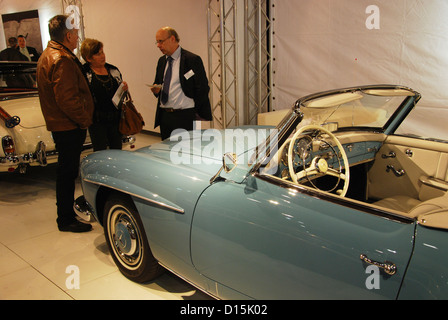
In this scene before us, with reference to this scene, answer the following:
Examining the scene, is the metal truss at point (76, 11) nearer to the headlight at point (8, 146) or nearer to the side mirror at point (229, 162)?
the headlight at point (8, 146)

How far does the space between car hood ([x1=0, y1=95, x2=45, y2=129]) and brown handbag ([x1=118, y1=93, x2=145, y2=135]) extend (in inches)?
42.9

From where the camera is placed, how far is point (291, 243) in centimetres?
175

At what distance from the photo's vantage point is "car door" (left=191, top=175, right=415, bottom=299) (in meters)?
1.56

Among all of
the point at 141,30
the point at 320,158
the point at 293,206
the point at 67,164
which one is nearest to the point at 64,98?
the point at 67,164

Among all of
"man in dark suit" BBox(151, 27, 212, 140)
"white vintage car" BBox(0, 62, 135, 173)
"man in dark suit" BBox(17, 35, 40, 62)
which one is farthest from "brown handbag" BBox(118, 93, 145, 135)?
"man in dark suit" BBox(17, 35, 40, 62)

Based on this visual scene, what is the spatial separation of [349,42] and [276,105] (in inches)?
68.2

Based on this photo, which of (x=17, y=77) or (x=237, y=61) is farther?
(x=237, y=61)

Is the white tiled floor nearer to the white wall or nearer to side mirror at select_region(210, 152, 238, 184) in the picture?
side mirror at select_region(210, 152, 238, 184)

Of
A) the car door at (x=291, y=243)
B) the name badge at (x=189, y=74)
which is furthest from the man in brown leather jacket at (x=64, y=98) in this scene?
the car door at (x=291, y=243)

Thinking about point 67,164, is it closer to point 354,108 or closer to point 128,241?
point 128,241

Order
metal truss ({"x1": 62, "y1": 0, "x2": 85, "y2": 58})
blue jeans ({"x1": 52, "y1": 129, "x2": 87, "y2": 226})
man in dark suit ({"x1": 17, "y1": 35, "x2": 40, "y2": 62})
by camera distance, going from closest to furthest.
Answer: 1. blue jeans ({"x1": 52, "y1": 129, "x2": 87, "y2": 226})
2. man in dark suit ({"x1": 17, "y1": 35, "x2": 40, "y2": 62})
3. metal truss ({"x1": 62, "y1": 0, "x2": 85, "y2": 58})

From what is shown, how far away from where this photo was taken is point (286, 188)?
1.93 meters

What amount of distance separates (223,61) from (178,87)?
96.5 inches

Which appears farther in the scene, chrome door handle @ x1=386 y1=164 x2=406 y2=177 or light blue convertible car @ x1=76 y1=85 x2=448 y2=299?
chrome door handle @ x1=386 y1=164 x2=406 y2=177
